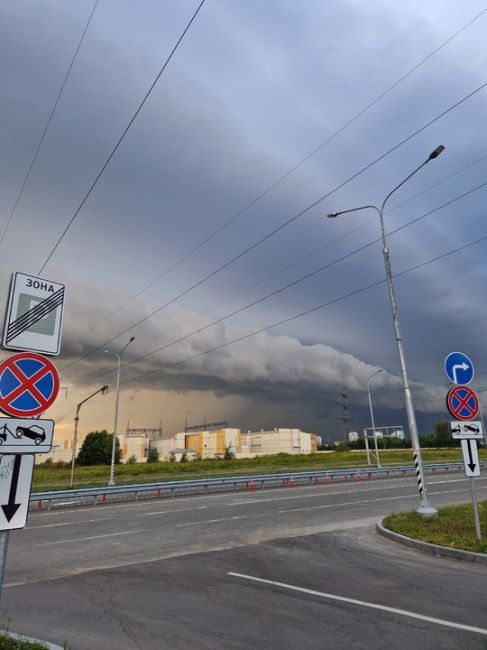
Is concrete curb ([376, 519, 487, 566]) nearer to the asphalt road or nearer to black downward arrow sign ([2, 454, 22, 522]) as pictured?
the asphalt road

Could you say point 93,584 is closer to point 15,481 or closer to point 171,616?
point 171,616

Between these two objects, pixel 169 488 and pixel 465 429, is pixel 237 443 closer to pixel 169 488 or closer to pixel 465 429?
pixel 169 488

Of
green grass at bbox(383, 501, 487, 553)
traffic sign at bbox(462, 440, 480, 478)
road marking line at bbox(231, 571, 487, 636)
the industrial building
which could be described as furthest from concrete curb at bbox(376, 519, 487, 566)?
the industrial building

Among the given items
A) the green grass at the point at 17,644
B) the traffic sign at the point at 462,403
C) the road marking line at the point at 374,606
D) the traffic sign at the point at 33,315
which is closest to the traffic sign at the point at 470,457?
the traffic sign at the point at 462,403

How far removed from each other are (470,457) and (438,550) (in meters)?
2.15

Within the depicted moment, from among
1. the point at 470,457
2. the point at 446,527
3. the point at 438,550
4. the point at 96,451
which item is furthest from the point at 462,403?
the point at 96,451

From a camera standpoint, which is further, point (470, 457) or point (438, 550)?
point (470, 457)

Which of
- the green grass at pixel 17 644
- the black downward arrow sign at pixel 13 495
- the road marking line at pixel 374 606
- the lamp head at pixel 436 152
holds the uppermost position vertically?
the lamp head at pixel 436 152

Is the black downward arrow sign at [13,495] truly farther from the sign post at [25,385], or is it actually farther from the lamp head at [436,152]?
the lamp head at [436,152]

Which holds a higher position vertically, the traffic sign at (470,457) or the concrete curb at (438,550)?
the traffic sign at (470,457)

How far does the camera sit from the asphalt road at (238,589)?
5223 mm

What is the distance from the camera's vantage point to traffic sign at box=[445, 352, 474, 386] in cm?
1029

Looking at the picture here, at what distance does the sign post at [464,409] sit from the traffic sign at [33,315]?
28.5 ft

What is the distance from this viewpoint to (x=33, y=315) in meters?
4.40
